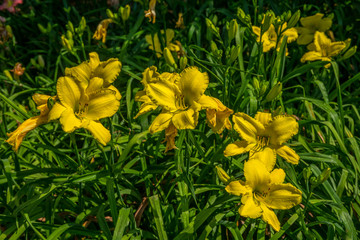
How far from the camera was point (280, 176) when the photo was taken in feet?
4.27

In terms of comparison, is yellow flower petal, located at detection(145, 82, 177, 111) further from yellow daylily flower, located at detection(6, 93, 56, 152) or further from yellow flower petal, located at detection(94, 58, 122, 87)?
yellow daylily flower, located at detection(6, 93, 56, 152)

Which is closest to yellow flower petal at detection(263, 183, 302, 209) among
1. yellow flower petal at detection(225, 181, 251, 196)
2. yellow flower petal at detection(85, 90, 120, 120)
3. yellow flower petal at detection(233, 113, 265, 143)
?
yellow flower petal at detection(225, 181, 251, 196)

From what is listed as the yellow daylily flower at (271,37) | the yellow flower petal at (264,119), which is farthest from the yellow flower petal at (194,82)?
the yellow daylily flower at (271,37)

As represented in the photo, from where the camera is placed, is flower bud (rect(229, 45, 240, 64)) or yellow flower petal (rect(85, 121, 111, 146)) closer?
yellow flower petal (rect(85, 121, 111, 146))

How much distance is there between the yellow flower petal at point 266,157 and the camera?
4.27 feet

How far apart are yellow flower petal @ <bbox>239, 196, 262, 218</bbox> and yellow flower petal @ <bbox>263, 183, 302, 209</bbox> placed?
3.0 inches

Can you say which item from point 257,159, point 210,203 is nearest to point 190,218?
point 210,203

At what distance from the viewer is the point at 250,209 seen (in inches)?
46.6

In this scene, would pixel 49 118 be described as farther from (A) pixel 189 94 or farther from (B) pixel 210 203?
(B) pixel 210 203

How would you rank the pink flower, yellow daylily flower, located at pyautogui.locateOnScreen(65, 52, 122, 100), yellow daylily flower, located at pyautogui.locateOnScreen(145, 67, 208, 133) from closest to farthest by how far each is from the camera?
yellow daylily flower, located at pyautogui.locateOnScreen(145, 67, 208, 133), yellow daylily flower, located at pyautogui.locateOnScreen(65, 52, 122, 100), the pink flower

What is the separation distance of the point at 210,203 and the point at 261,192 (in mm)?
304

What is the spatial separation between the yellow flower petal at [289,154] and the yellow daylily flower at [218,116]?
0.76 feet

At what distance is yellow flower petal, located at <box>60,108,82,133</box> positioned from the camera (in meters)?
1.21

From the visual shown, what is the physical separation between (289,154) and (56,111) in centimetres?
89
